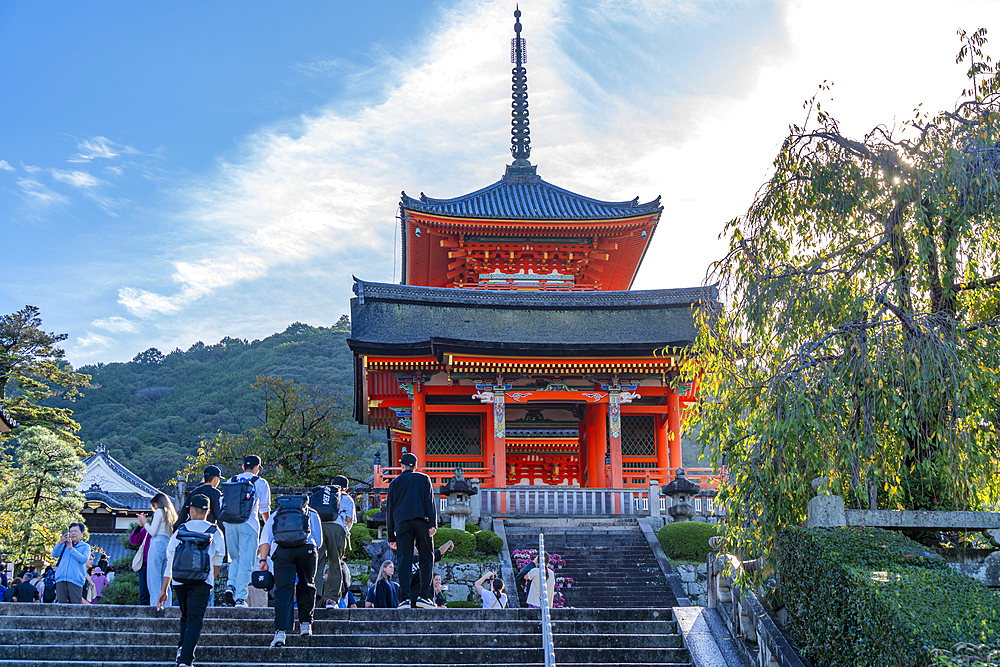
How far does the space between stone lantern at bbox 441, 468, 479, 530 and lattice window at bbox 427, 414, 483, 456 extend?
661 cm

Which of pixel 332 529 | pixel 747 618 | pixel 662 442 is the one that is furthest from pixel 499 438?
pixel 747 618

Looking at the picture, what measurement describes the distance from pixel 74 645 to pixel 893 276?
890 cm

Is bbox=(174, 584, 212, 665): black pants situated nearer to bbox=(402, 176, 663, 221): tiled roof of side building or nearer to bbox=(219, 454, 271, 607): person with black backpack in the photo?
bbox=(219, 454, 271, 607): person with black backpack

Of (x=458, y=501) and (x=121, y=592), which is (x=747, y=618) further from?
(x=121, y=592)

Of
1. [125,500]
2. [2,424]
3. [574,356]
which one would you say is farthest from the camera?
[125,500]

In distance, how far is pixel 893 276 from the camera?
8133 mm

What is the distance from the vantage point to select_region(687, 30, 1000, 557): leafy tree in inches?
295

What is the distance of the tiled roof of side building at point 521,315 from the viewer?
24.0 meters

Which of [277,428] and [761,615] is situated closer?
[761,615]

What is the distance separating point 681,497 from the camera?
1773 cm

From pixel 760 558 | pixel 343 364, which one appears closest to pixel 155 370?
pixel 343 364

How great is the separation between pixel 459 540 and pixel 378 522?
7.27 feet

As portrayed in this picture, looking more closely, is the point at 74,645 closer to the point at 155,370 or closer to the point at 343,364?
the point at 343,364

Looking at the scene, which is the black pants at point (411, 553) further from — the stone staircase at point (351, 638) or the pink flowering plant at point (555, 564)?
the pink flowering plant at point (555, 564)
